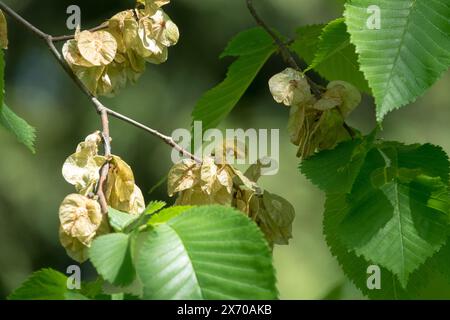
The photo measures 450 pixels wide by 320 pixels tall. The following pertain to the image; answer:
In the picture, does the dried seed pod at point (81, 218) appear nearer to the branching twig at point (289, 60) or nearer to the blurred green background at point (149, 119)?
the branching twig at point (289, 60)

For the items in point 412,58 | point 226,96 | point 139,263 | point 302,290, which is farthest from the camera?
point 302,290

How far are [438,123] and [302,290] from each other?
1203mm

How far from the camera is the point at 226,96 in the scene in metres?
1.23

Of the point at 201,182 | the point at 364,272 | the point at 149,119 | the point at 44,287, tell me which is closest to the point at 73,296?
the point at 44,287

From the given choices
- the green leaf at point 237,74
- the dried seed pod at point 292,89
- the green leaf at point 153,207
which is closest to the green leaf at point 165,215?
the green leaf at point 153,207

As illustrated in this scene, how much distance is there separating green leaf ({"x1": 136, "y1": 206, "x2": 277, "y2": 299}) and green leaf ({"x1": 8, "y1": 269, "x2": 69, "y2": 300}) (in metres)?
0.10

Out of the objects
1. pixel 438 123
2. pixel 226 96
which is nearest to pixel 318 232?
pixel 438 123

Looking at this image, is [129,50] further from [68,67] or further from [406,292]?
[406,292]

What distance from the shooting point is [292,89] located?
1067 mm

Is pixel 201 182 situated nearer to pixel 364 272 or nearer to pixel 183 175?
pixel 183 175

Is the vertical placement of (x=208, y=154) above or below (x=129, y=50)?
below

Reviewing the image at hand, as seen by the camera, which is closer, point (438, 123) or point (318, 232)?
point (318, 232)

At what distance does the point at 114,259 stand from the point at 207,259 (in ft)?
0.28

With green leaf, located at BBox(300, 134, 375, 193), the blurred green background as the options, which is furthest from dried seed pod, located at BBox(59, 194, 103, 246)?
the blurred green background
